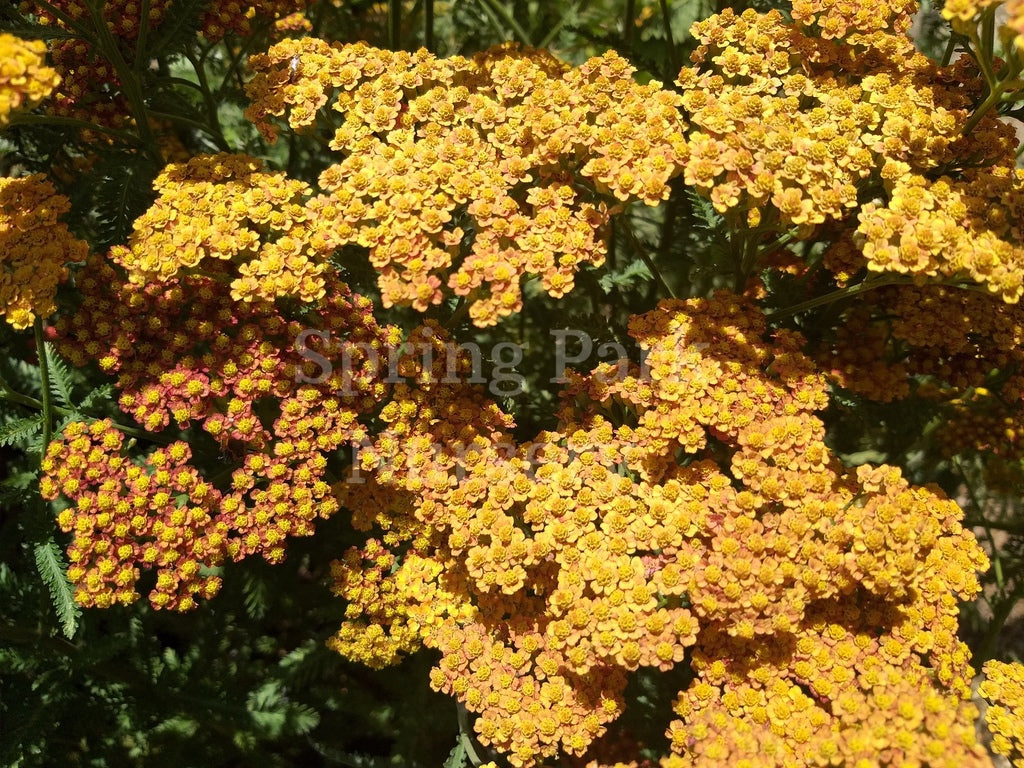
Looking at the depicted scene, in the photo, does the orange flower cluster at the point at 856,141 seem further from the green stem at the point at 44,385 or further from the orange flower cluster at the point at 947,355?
the green stem at the point at 44,385

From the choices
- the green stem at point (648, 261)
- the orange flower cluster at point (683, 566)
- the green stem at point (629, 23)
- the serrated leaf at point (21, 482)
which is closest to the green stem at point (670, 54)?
the green stem at point (629, 23)

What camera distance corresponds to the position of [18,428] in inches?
107

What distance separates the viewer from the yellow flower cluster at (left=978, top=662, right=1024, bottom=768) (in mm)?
2504

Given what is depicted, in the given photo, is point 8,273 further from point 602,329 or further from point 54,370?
point 602,329

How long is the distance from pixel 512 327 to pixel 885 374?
1.84 meters

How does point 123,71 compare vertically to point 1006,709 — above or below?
above

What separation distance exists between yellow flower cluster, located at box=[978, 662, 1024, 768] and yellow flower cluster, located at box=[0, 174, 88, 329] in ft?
10.9

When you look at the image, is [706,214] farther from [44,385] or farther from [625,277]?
[44,385]

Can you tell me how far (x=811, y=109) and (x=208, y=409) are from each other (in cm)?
237

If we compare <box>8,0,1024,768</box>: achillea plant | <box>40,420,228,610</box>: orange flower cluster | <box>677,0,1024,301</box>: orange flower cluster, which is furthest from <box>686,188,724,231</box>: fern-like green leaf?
<box>40,420,228,610</box>: orange flower cluster

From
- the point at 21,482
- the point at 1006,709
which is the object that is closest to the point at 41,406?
the point at 21,482

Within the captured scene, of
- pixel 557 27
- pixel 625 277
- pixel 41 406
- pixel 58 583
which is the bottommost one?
pixel 58 583

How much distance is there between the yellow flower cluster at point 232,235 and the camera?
262cm

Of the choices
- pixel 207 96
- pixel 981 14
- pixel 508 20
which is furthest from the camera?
pixel 508 20
